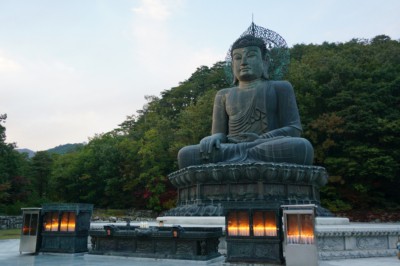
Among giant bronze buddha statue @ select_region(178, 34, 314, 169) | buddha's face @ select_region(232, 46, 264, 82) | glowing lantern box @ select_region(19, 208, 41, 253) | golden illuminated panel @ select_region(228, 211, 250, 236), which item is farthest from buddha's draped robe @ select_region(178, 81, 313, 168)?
glowing lantern box @ select_region(19, 208, 41, 253)

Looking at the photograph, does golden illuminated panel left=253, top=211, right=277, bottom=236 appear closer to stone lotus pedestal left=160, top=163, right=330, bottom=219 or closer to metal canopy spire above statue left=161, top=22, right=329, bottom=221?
metal canopy spire above statue left=161, top=22, right=329, bottom=221

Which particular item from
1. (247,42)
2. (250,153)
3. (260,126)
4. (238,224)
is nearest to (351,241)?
(238,224)

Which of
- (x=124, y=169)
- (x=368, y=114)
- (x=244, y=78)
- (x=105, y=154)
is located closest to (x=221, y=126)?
(x=244, y=78)

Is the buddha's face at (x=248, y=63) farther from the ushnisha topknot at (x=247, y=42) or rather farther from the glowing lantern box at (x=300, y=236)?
the glowing lantern box at (x=300, y=236)

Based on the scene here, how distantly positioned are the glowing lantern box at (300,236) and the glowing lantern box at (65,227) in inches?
167

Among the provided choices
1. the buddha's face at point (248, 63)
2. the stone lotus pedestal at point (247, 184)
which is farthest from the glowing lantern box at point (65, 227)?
the buddha's face at point (248, 63)

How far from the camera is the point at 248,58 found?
11.7 m

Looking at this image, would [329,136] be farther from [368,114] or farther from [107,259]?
[107,259]

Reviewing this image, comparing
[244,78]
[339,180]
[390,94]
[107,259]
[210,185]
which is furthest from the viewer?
[390,94]

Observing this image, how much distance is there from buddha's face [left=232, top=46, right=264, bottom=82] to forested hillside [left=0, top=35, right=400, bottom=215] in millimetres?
8883

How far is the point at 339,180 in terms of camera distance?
1867 centimetres

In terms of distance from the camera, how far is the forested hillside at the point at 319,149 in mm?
19031

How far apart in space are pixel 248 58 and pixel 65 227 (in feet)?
23.0

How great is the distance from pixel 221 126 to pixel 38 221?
6040 mm
